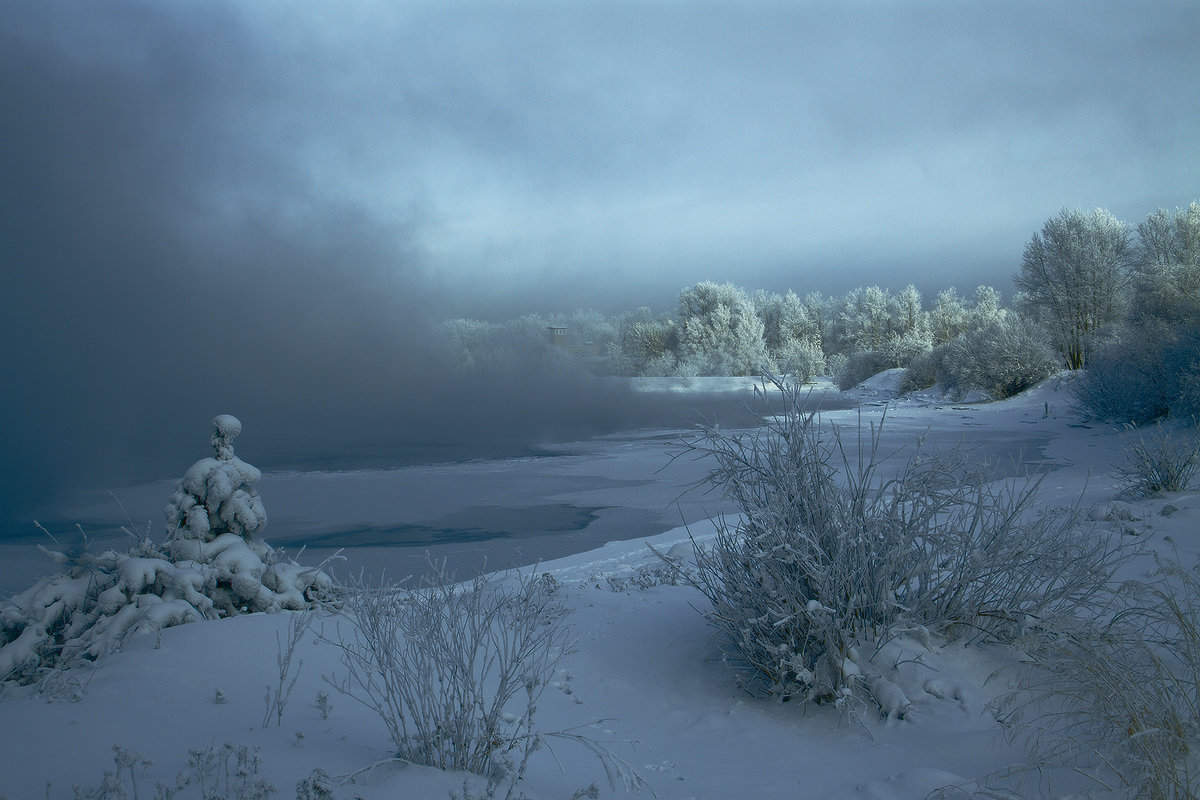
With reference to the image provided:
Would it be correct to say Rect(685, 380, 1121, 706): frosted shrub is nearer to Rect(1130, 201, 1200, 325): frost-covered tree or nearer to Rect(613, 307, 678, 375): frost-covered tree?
Rect(1130, 201, 1200, 325): frost-covered tree

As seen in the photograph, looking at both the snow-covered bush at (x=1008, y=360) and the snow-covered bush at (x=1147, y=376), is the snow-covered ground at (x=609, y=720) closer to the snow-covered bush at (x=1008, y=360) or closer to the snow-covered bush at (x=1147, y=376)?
the snow-covered bush at (x=1147, y=376)

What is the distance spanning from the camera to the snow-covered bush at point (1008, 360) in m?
27.1

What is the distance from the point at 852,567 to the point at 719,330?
50987 millimetres

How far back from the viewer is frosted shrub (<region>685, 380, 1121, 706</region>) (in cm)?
364

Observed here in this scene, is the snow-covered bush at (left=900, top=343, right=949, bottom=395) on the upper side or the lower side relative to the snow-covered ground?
upper

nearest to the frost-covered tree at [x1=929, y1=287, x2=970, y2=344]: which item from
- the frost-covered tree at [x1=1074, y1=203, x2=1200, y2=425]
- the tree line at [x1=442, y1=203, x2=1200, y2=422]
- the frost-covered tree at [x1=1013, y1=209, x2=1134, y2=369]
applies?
the tree line at [x1=442, y1=203, x2=1200, y2=422]

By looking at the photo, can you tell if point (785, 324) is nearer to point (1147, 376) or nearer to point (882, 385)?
point (882, 385)

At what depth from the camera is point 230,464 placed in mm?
5562

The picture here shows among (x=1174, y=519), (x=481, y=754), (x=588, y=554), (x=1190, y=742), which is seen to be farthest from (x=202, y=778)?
(x=1174, y=519)

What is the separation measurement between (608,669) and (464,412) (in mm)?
27519

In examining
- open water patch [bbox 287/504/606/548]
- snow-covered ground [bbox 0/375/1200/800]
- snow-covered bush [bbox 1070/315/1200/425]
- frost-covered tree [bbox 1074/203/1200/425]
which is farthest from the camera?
frost-covered tree [bbox 1074/203/1200/425]

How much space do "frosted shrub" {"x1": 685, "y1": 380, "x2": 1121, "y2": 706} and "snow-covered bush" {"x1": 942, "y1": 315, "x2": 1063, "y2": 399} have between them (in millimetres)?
26346

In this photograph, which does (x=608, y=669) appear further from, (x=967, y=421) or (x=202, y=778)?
(x=967, y=421)

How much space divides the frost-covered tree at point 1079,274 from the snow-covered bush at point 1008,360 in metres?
1.71
